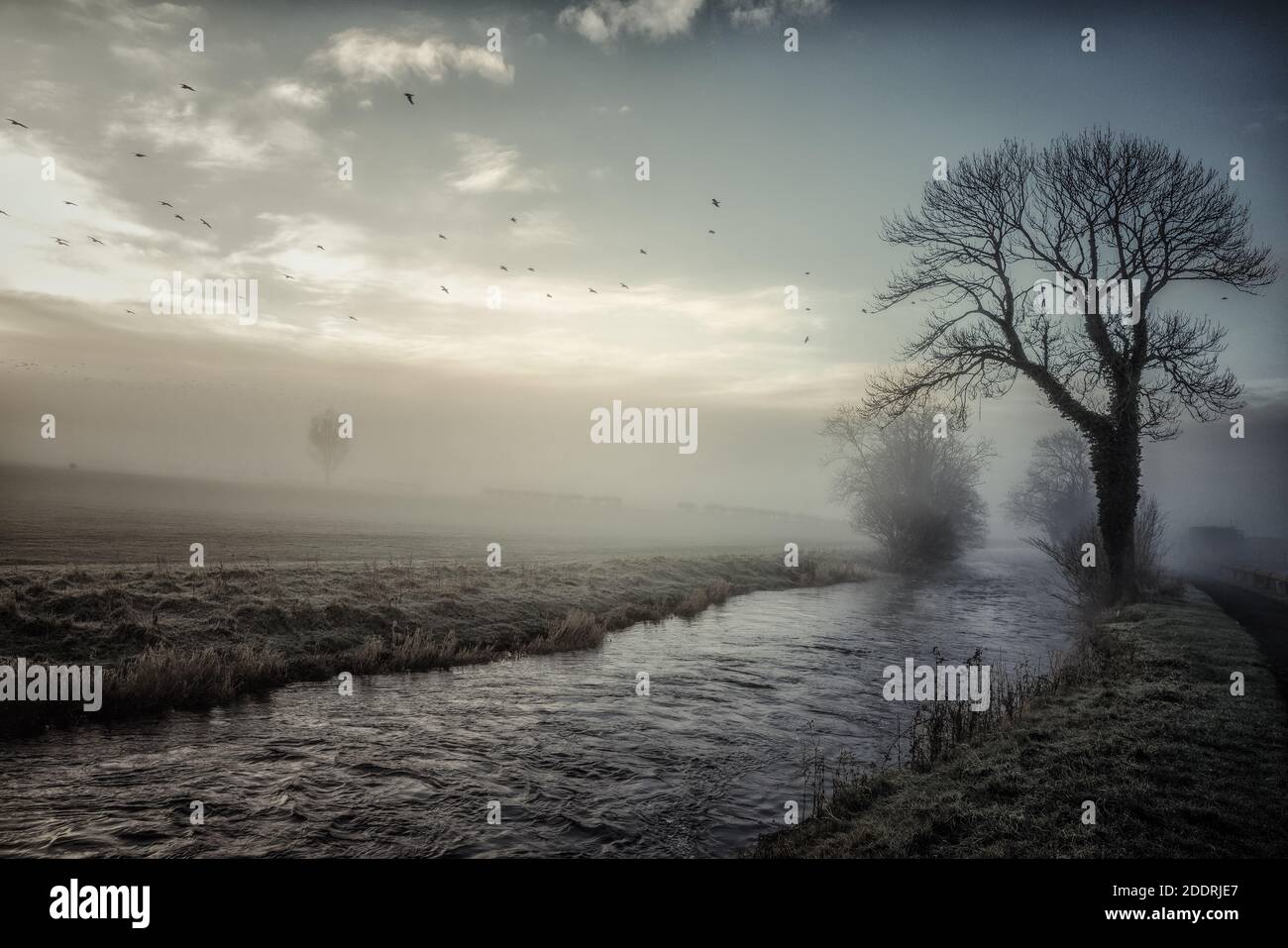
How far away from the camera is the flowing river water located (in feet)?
29.5

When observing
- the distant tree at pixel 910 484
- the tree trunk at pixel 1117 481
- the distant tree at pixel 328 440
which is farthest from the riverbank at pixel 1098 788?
the distant tree at pixel 328 440

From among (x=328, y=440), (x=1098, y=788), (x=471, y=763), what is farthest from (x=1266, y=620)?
(x=328, y=440)

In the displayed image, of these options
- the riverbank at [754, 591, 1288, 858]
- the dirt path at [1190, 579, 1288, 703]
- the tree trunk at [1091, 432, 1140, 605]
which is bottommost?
the dirt path at [1190, 579, 1288, 703]

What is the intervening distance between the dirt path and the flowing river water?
5885 mm

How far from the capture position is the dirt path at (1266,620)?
16094 millimetres

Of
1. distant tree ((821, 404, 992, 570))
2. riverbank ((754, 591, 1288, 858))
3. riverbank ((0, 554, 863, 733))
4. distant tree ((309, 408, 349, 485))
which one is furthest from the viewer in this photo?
distant tree ((309, 408, 349, 485))

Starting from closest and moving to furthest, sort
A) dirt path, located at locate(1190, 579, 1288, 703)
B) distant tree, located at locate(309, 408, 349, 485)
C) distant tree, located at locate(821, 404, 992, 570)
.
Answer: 1. dirt path, located at locate(1190, 579, 1288, 703)
2. distant tree, located at locate(821, 404, 992, 570)
3. distant tree, located at locate(309, 408, 349, 485)

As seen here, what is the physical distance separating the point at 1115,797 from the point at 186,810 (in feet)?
43.3

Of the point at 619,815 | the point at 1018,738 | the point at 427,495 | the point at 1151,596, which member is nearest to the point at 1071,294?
the point at 1151,596

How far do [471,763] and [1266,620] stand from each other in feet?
103

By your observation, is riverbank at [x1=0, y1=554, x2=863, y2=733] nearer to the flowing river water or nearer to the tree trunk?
the flowing river water

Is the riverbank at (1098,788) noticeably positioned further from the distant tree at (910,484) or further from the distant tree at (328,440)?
the distant tree at (328,440)

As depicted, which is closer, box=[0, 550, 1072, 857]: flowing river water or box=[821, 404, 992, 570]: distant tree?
box=[0, 550, 1072, 857]: flowing river water

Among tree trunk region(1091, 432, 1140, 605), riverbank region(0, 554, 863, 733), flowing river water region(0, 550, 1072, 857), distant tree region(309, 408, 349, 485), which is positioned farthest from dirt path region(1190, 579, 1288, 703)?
distant tree region(309, 408, 349, 485)
